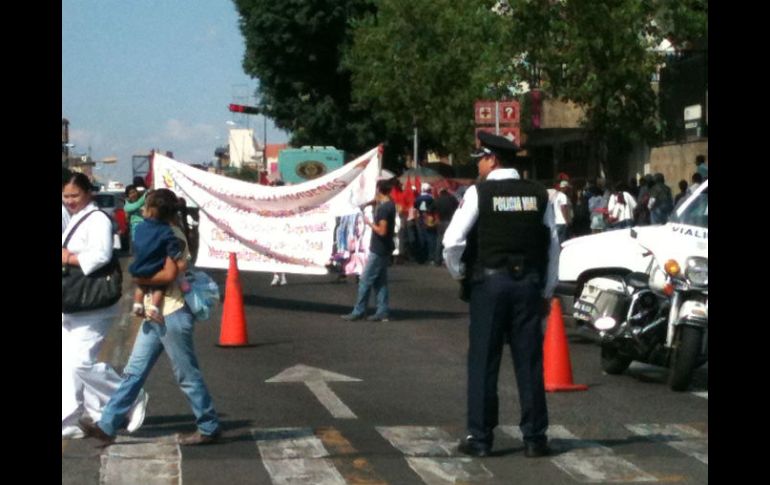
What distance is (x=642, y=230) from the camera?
50.3 ft

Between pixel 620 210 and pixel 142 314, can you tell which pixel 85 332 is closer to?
pixel 142 314

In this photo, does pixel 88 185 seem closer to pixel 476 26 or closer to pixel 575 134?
pixel 476 26

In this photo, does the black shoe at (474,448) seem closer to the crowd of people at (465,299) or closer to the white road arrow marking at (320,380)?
the crowd of people at (465,299)

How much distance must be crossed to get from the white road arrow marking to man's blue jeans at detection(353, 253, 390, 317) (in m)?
4.90

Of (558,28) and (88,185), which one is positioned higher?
(558,28)

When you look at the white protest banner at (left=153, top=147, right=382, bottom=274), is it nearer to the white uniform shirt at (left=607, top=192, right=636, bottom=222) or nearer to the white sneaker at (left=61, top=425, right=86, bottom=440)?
the white uniform shirt at (left=607, top=192, right=636, bottom=222)

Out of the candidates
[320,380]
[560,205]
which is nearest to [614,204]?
[560,205]

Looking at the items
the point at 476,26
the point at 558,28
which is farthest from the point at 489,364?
the point at 476,26

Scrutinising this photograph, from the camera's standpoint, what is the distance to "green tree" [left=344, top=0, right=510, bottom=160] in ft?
156

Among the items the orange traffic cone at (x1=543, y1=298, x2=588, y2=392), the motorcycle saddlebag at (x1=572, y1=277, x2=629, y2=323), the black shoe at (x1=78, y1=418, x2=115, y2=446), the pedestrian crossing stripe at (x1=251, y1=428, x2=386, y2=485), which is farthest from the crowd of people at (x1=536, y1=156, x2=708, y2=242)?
the black shoe at (x1=78, y1=418, x2=115, y2=446)

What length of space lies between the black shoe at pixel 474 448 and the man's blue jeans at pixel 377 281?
9.80 meters

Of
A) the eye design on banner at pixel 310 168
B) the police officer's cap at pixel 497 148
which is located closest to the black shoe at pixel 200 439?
the police officer's cap at pixel 497 148

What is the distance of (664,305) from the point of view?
533 inches
